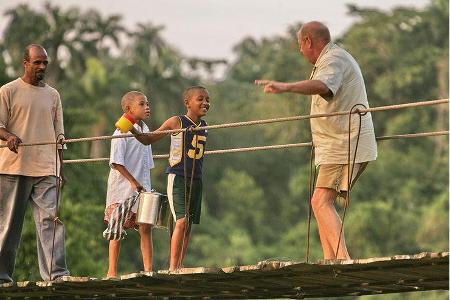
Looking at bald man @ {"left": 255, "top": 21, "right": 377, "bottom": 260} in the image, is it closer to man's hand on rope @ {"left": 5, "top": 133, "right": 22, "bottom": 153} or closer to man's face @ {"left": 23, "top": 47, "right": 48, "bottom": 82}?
man's face @ {"left": 23, "top": 47, "right": 48, "bottom": 82}

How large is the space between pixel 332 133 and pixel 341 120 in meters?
0.11

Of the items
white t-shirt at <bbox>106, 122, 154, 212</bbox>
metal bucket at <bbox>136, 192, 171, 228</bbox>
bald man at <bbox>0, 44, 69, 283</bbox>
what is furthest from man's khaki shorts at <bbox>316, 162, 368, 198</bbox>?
bald man at <bbox>0, 44, 69, 283</bbox>

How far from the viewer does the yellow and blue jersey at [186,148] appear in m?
13.8

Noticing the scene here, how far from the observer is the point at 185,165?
13664 mm

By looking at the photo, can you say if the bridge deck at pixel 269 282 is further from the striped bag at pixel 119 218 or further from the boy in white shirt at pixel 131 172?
the striped bag at pixel 119 218

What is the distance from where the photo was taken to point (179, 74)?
55.7 m

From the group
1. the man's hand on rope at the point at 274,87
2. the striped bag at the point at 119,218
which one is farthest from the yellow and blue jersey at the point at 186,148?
the man's hand on rope at the point at 274,87

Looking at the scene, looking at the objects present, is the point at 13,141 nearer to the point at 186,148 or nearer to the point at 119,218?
the point at 119,218

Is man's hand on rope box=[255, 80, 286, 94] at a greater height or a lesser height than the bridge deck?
greater

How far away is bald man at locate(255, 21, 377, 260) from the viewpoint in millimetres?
12859

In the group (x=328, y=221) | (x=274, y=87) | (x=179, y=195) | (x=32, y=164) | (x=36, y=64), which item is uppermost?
(x=36, y=64)

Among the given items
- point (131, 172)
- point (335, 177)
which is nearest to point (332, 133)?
point (335, 177)

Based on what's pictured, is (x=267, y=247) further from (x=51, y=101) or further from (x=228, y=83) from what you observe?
(x=51, y=101)

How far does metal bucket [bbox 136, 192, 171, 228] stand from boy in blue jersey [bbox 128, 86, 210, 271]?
315 millimetres
